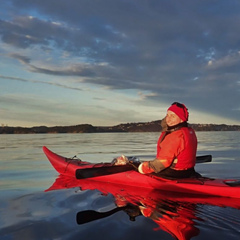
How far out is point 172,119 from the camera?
6.73 m

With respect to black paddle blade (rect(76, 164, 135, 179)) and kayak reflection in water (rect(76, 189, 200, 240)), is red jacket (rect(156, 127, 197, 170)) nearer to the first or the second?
kayak reflection in water (rect(76, 189, 200, 240))

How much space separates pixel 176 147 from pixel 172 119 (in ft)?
2.20

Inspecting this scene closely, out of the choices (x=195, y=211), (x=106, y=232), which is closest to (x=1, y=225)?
(x=106, y=232)

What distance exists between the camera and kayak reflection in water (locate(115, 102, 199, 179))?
6570 millimetres

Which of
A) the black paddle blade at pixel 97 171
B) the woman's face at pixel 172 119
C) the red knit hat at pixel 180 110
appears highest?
the red knit hat at pixel 180 110

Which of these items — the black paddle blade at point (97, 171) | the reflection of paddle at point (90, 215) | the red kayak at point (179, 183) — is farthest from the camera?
the black paddle blade at point (97, 171)

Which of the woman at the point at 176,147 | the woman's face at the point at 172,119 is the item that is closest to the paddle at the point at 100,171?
the woman at the point at 176,147

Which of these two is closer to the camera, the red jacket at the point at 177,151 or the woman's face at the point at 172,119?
the red jacket at the point at 177,151

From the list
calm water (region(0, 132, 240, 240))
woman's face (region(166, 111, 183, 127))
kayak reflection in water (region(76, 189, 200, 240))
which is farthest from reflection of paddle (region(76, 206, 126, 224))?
woman's face (region(166, 111, 183, 127))

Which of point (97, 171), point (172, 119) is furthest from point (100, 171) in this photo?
point (172, 119)

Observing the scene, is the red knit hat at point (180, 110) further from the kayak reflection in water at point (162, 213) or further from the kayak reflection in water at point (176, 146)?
the kayak reflection in water at point (162, 213)

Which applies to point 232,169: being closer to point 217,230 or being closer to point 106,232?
point 217,230

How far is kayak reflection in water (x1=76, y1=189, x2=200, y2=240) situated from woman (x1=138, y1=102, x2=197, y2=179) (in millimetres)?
747

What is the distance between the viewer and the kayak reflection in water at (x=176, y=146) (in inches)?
259
